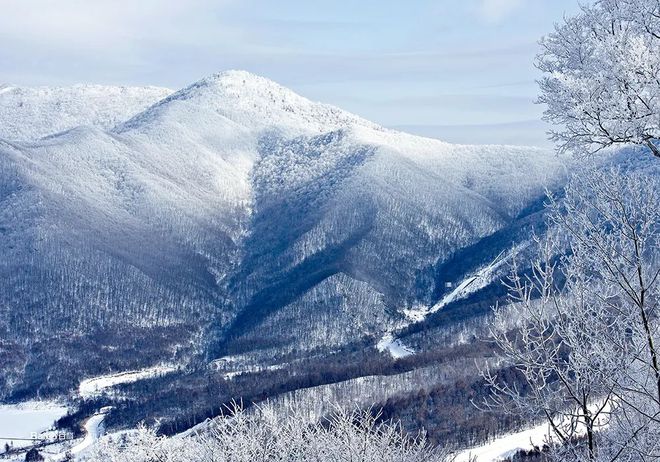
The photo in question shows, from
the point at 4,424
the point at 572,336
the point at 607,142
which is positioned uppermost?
the point at 607,142

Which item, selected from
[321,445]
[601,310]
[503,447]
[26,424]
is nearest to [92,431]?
[26,424]

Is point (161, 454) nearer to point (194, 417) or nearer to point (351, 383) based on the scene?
point (194, 417)

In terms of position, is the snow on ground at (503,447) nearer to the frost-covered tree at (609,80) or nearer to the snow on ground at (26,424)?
the snow on ground at (26,424)

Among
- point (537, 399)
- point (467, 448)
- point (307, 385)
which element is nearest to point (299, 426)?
point (537, 399)

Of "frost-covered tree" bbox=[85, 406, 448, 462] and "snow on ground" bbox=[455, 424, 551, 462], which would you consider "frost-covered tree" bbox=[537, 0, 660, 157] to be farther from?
"snow on ground" bbox=[455, 424, 551, 462]

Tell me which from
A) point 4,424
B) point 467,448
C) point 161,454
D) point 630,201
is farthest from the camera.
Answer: point 4,424

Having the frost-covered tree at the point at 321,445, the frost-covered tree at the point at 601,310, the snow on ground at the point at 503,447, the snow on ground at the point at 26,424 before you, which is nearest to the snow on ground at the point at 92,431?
the snow on ground at the point at 26,424

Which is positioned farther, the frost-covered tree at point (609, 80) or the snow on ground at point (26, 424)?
the snow on ground at point (26, 424)

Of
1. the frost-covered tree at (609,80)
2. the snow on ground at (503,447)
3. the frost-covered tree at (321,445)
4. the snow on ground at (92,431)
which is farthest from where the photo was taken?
the snow on ground at (92,431)
